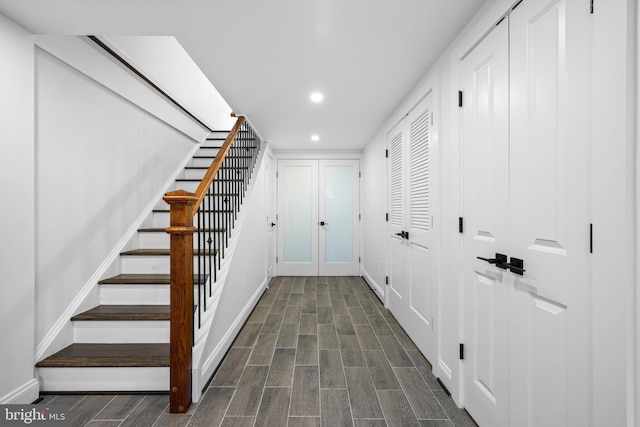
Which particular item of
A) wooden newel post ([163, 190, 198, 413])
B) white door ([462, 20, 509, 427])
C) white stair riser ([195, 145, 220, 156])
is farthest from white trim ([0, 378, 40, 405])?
white stair riser ([195, 145, 220, 156])

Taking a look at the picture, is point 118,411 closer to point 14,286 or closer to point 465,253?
point 14,286

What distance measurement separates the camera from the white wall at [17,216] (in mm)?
1647

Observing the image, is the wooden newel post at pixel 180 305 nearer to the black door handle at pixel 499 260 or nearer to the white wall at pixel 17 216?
the white wall at pixel 17 216

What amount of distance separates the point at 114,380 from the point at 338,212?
410 centimetres

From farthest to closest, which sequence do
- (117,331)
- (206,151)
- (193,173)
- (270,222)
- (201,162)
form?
(270,222)
(206,151)
(201,162)
(193,173)
(117,331)

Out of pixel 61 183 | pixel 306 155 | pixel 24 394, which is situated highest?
pixel 306 155

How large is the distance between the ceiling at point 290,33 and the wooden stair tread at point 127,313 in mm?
1810

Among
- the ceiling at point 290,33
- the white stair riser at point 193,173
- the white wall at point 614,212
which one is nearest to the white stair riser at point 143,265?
the white stair riser at point 193,173

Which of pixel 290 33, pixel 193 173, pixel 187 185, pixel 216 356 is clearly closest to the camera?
pixel 290 33

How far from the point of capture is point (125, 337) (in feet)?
6.98

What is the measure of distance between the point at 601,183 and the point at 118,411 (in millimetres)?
2497

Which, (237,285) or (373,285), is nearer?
(237,285)

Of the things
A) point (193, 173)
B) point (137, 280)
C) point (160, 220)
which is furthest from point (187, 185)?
point (137, 280)

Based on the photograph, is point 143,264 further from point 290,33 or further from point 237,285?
point 290,33
